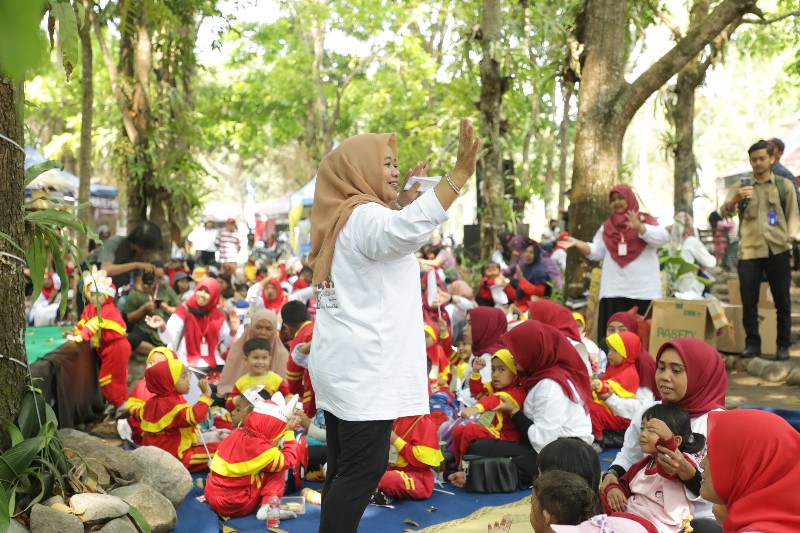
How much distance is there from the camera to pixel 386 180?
3184 millimetres

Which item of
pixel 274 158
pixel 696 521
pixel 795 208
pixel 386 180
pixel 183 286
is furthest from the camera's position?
pixel 274 158

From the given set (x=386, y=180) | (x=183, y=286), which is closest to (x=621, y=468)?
(x=386, y=180)

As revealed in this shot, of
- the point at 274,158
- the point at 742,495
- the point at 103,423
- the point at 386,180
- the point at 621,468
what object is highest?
the point at 274,158

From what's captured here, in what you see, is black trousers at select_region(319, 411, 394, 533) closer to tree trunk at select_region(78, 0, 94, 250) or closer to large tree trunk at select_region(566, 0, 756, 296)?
large tree trunk at select_region(566, 0, 756, 296)

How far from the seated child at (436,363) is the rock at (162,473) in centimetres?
240

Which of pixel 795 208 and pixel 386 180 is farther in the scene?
pixel 795 208

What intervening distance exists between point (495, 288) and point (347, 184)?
7.09m

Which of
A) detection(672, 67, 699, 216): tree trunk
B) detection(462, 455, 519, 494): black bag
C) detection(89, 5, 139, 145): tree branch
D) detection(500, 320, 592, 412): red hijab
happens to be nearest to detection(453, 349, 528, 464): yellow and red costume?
detection(500, 320, 592, 412): red hijab

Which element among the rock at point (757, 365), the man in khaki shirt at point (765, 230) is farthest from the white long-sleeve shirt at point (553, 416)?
the rock at point (757, 365)

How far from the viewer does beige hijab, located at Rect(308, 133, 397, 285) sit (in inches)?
123

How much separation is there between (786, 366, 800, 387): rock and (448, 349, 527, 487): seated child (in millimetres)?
3534

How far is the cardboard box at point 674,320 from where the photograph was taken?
7242 mm

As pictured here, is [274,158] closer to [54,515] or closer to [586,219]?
[586,219]

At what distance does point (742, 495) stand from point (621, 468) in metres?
1.37
